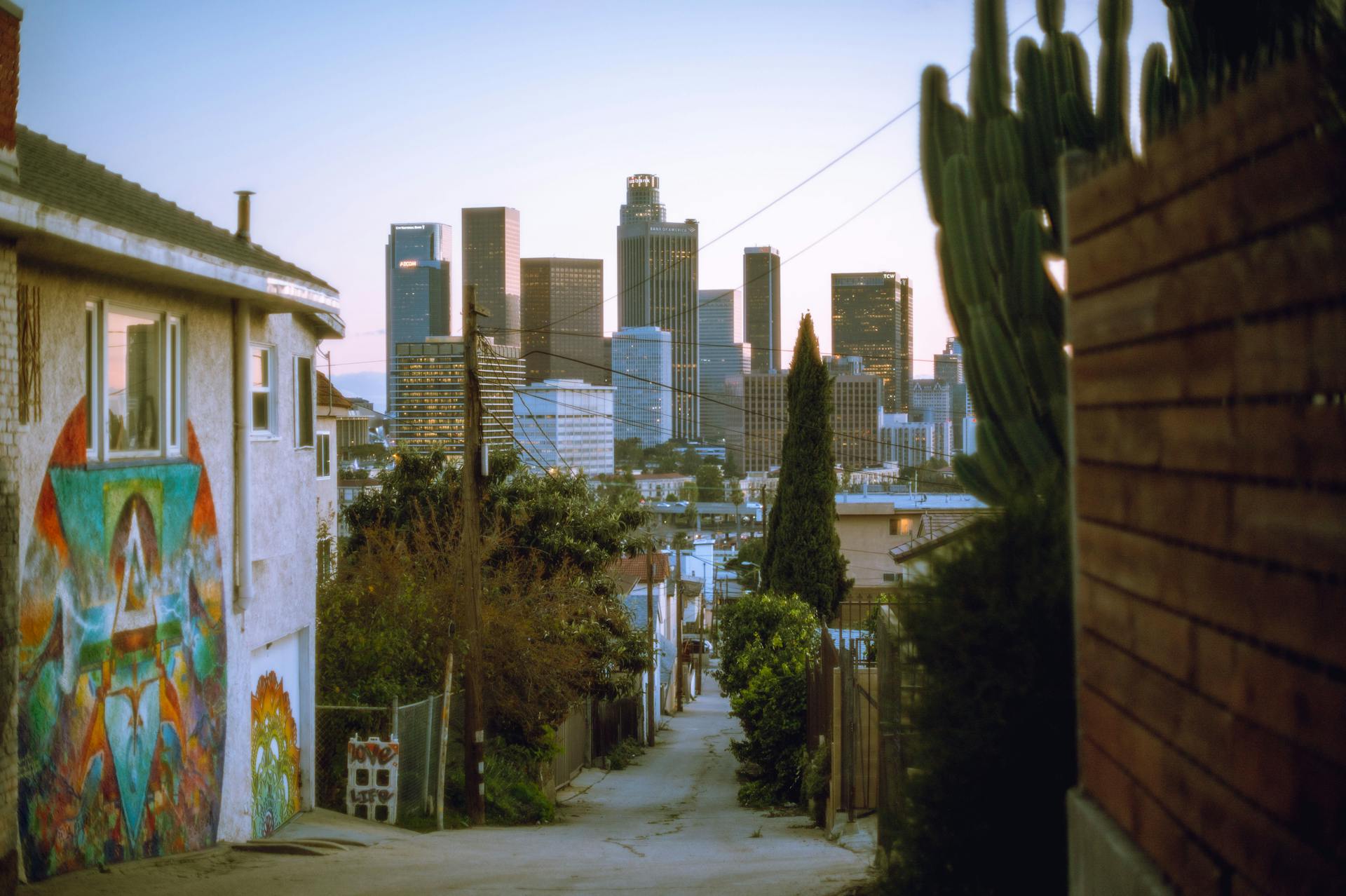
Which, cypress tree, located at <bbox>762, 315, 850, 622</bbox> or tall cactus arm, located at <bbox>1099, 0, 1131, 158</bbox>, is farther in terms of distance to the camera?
cypress tree, located at <bbox>762, 315, 850, 622</bbox>

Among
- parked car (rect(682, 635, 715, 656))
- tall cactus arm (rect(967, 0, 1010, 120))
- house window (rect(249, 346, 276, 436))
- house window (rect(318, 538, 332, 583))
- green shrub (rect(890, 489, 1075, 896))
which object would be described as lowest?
parked car (rect(682, 635, 715, 656))

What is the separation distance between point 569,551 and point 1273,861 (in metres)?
23.1

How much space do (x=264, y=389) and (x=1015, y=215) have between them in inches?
392

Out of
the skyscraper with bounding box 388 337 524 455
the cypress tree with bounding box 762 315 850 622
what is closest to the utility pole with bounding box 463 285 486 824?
the skyscraper with bounding box 388 337 524 455

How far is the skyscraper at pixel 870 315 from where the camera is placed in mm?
148250

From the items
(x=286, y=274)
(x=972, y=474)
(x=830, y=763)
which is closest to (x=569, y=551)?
(x=830, y=763)

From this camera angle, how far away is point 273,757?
1374 cm

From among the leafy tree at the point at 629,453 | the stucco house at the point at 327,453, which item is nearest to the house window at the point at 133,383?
the stucco house at the point at 327,453

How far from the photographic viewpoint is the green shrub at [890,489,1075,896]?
205 inches

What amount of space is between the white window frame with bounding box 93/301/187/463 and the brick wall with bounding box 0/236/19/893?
4.75 ft

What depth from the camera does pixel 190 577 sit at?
37.4 feet

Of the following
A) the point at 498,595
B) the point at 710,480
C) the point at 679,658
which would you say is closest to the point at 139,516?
the point at 498,595

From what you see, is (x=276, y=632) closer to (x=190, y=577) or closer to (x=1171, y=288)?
(x=190, y=577)

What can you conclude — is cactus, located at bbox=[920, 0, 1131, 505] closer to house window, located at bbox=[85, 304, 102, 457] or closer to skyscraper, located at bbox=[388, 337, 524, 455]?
house window, located at bbox=[85, 304, 102, 457]
